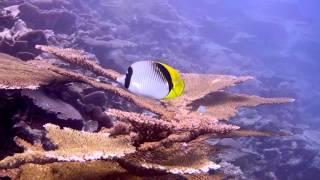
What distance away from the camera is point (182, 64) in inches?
728

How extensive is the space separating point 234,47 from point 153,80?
28.3 meters

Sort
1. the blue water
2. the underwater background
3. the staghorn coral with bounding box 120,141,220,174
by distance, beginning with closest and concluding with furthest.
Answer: the staghorn coral with bounding box 120,141,220,174, the underwater background, the blue water

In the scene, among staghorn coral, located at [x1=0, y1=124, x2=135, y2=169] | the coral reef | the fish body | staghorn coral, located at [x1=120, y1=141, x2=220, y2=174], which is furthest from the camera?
the fish body

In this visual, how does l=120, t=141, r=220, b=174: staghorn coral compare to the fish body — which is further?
the fish body

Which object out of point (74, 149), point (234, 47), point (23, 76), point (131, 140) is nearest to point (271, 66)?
point (234, 47)

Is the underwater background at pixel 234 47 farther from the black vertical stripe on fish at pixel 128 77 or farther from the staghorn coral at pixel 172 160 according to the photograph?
the black vertical stripe on fish at pixel 128 77

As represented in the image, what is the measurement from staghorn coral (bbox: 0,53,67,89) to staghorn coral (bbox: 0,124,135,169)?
18.6 inches

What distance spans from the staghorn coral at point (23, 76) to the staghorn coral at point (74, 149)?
47cm

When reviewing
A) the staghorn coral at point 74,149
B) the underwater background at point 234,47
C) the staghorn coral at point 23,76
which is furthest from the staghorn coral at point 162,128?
the staghorn coral at point 23,76

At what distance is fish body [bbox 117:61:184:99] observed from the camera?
91.7 inches

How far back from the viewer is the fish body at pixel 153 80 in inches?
91.7

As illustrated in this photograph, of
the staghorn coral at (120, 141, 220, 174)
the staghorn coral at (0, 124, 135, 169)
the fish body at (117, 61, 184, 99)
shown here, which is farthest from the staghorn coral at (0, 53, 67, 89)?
the staghorn coral at (120, 141, 220, 174)

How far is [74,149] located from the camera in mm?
2068

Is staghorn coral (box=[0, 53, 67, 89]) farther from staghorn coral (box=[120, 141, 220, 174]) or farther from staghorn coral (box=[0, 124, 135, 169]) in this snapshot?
staghorn coral (box=[120, 141, 220, 174])
